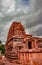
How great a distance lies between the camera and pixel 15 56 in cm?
1823

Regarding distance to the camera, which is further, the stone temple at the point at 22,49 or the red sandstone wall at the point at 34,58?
the stone temple at the point at 22,49

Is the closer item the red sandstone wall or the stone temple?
the red sandstone wall

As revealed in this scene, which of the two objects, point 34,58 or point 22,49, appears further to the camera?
point 22,49

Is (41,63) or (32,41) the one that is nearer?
(41,63)

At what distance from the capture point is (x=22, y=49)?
486 inches

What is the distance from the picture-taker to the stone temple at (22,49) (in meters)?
8.61

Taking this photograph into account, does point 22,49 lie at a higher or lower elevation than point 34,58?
higher

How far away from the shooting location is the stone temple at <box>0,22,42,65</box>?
339 inches

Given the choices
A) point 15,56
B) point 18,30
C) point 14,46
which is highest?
point 18,30

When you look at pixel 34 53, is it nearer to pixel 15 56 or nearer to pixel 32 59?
pixel 32 59

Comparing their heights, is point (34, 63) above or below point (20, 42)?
below

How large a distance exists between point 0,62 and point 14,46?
10020mm

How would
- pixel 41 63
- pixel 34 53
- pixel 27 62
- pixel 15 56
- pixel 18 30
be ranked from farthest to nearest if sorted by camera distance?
pixel 18 30 → pixel 15 56 → pixel 27 62 → pixel 34 53 → pixel 41 63

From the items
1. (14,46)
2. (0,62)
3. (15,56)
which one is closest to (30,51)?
(0,62)
